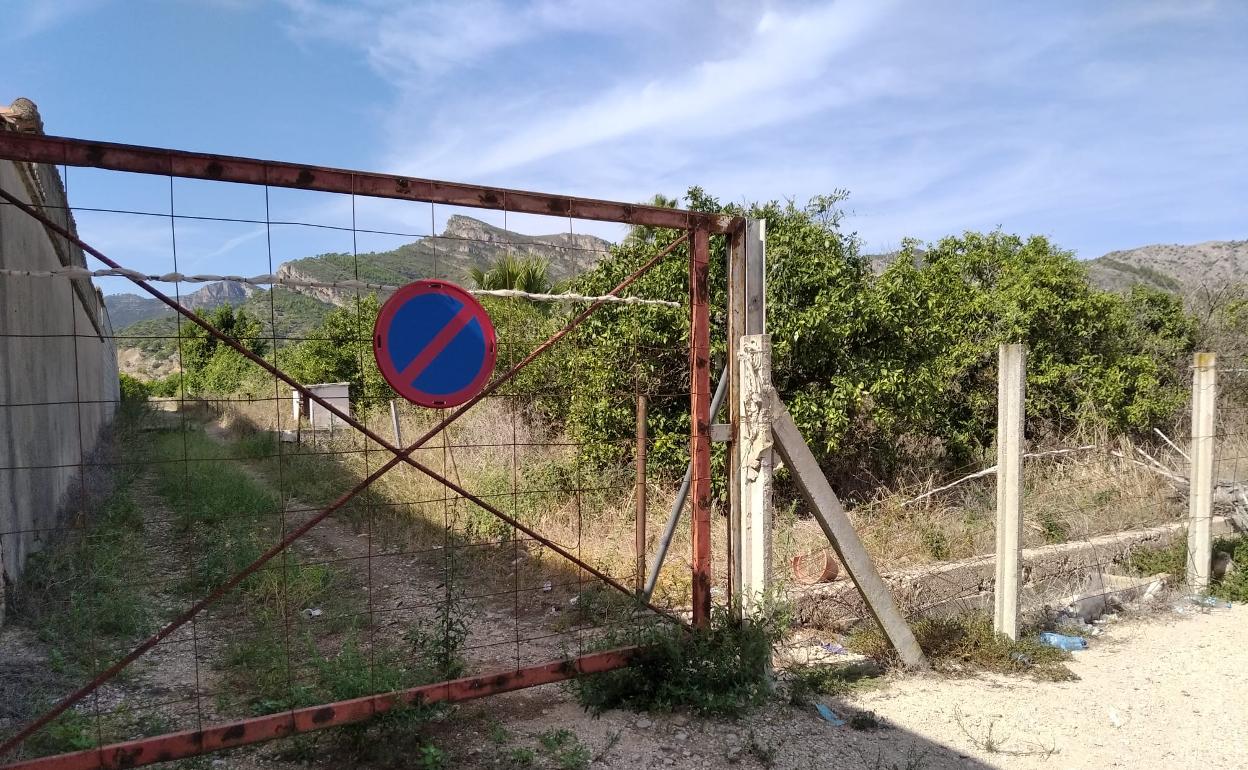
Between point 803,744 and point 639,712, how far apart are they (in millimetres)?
804

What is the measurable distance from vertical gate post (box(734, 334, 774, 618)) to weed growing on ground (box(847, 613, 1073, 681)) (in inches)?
44.0

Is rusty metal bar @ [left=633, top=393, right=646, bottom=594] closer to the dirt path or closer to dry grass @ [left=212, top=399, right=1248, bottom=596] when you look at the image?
dry grass @ [left=212, top=399, right=1248, bottom=596]

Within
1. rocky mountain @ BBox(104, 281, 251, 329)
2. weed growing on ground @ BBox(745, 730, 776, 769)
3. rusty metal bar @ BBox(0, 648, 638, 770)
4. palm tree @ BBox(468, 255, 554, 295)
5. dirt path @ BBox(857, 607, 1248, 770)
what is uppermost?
palm tree @ BBox(468, 255, 554, 295)

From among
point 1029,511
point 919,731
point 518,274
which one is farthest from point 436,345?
point 518,274

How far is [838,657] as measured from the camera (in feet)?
15.7

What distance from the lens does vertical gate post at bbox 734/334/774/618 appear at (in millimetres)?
4117

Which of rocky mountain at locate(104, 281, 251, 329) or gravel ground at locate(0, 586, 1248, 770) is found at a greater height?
rocky mountain at locate(104, 281, 251, 329)

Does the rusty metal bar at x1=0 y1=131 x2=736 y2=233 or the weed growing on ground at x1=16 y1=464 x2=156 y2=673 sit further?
the weed growing on ground at x1=16 y1=464 x2=156 y2=673

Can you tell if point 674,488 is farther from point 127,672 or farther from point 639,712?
point 127,672

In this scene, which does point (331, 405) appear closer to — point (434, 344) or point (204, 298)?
point (434, 344)

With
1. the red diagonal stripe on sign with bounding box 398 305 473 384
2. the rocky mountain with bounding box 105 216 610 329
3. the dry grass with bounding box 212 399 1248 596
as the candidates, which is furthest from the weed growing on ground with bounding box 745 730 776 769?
the rocky mountain with bounding box 105 216 610 329

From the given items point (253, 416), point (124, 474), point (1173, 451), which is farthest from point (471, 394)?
point (253, 416)

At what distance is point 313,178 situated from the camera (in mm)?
3213

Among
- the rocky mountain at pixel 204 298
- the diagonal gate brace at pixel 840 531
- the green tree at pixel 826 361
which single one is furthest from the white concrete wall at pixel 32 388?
the green tree at pixel 826 361
